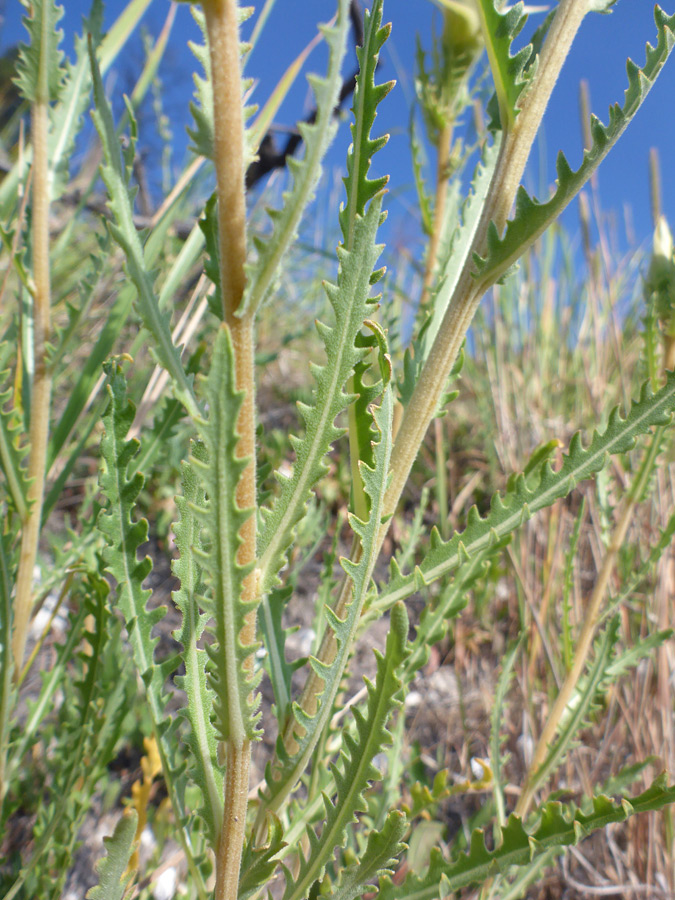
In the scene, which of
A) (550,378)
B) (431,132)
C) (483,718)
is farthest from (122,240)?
(550,378)

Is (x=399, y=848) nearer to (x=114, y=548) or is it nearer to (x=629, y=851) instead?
(x=114, y=548)

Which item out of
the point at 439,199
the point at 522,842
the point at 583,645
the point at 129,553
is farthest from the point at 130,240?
the point at 583,645

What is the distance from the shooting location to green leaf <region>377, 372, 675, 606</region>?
35cm

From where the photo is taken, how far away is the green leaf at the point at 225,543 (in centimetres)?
22

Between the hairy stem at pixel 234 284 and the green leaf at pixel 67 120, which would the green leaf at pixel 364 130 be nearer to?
the hairy stem at pixel 234 284

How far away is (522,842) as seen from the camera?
1.16ft

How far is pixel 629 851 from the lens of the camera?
92 cm

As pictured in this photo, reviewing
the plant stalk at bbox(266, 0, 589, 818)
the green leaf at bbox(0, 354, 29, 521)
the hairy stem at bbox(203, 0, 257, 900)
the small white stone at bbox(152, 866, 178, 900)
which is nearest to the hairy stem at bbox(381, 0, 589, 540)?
the plant stalk at bbox(266, 0, 589, 818)

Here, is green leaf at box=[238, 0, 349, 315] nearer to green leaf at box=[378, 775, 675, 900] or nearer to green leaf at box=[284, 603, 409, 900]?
green leaf at box=[284, 603, 409, 900]

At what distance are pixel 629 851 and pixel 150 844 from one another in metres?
0.76

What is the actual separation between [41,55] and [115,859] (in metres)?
0.59

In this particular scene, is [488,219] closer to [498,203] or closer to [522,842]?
[498,203]

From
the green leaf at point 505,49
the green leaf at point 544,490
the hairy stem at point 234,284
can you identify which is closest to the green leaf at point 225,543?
the hairy stem at point 234,284

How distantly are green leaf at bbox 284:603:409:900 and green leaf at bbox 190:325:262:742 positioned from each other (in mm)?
64
